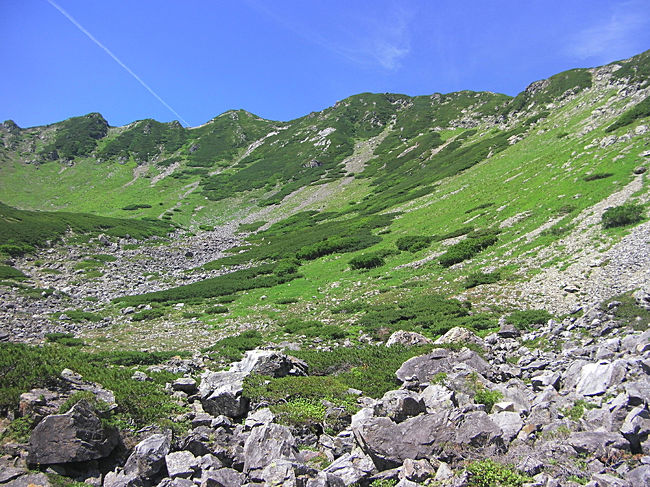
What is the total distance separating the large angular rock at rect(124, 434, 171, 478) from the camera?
801cm

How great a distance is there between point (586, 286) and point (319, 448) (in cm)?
1718

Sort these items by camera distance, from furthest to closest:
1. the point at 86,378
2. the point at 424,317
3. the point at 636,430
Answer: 1. the point at 424,317
2. the point at 86,378
3. the point at 636,430

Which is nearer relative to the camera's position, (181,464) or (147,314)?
(181,464)

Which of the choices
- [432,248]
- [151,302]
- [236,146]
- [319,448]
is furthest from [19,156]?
[319,448]

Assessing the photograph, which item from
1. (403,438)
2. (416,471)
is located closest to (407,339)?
(403,438)

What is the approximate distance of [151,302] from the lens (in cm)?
3253

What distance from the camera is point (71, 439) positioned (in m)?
8.02

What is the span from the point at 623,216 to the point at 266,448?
26884 millimetres

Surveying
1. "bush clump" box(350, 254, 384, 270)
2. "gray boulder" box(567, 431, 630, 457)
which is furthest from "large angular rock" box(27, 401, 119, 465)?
"bush clump" box(350, 254, 384, 270)

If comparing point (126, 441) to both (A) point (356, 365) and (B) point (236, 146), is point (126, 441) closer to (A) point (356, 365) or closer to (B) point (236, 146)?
(A) point (356, 365)

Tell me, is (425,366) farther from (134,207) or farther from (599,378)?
(134,207)

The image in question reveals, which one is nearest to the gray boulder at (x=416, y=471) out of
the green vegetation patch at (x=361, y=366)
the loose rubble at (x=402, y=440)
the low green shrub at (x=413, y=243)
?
the loose rubble at (x=402, y=440)

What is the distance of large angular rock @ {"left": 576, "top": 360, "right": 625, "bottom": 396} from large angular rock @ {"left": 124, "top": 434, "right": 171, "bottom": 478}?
35.0ft

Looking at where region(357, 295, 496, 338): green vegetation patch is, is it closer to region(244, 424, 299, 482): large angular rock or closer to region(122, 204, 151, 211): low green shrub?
region(244, 424, 299, 482): large angular rock
